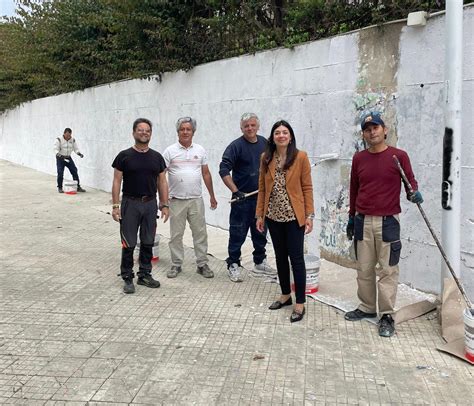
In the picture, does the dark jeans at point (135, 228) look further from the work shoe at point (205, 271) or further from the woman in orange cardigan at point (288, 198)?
the woman in orange cardigan at point (288, 198)

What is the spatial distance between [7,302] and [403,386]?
11.9 ft

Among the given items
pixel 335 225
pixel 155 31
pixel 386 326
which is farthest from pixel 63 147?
pixel 386 326

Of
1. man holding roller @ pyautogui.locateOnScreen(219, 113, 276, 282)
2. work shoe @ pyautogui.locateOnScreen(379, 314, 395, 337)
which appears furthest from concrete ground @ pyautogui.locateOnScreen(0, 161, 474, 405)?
man holding roller @ pyautogui.locateOnScreen(219, 113, 276, 282)

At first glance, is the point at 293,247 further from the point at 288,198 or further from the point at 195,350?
the point at 195,350

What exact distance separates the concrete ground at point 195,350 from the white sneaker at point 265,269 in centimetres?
30

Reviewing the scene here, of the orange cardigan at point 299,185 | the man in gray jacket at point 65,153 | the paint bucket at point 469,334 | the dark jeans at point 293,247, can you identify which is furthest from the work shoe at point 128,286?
the man in gray jacket at point 65,153

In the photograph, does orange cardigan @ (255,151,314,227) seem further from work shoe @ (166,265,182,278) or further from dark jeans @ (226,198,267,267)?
work shoe @ (166,265,182,278)

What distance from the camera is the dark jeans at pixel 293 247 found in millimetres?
4074

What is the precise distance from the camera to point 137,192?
15.8 feet

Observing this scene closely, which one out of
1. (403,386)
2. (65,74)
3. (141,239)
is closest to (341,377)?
(403,386)

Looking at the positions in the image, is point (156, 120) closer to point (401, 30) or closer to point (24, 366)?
point (401, 30)

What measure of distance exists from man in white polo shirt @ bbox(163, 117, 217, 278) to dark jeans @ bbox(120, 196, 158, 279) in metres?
0.38

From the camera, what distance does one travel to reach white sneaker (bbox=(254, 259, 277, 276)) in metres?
5.37

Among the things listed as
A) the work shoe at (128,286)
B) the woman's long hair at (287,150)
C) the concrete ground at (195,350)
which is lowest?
the concrete ground at (195,350)
